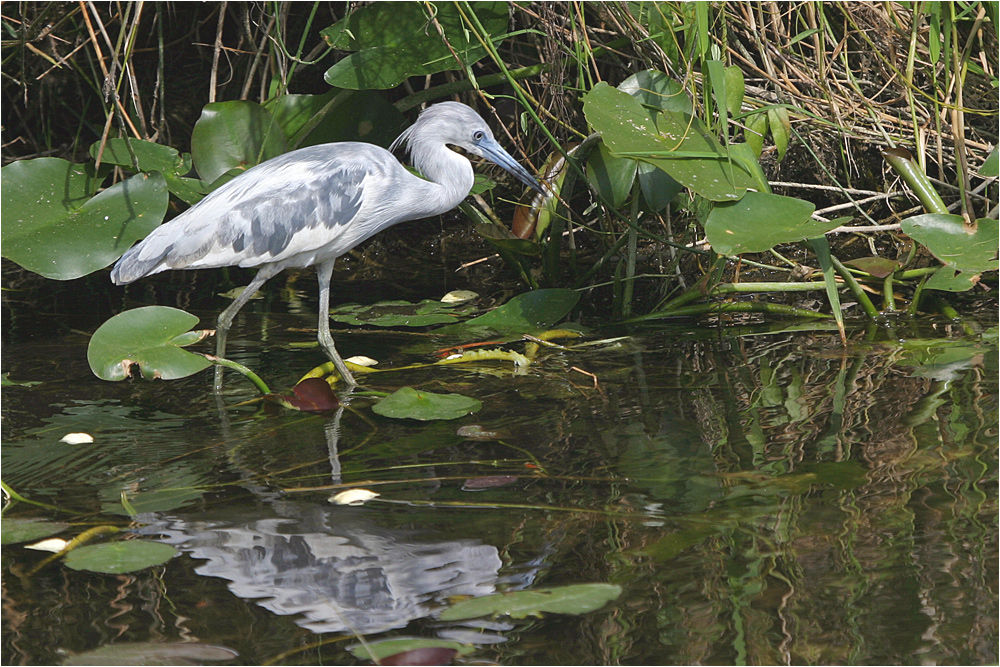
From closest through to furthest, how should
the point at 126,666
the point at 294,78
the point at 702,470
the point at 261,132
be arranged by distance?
the point at 126,666, the point at 702,470, the point at 261,132, the point at 294,78

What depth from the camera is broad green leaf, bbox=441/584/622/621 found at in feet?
6.40

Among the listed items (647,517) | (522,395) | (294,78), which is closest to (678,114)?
(522,395)

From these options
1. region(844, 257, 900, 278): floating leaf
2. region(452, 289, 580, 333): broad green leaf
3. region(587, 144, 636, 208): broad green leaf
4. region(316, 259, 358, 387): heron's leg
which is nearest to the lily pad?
region(452, 289, 580, 333): broad green leaf

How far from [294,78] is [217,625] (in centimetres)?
459

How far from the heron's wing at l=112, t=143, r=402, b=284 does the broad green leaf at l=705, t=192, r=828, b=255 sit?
1.33 m

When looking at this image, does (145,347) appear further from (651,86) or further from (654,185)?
(651,86)

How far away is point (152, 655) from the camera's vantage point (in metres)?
1.91

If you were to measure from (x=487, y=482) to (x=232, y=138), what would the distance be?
8.02 feet

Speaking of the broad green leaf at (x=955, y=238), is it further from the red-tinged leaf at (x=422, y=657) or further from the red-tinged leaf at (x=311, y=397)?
the red-tinged leaf at (x=422, y=657)

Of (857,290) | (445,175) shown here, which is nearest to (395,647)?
(445,175)

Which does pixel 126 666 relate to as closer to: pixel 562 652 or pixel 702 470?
pixel 562 652

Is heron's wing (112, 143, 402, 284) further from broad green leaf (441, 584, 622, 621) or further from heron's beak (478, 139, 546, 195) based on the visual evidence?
broad green leaf (441, 584, 622, 621)

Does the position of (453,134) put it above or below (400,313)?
above

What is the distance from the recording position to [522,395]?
11.3 feet
